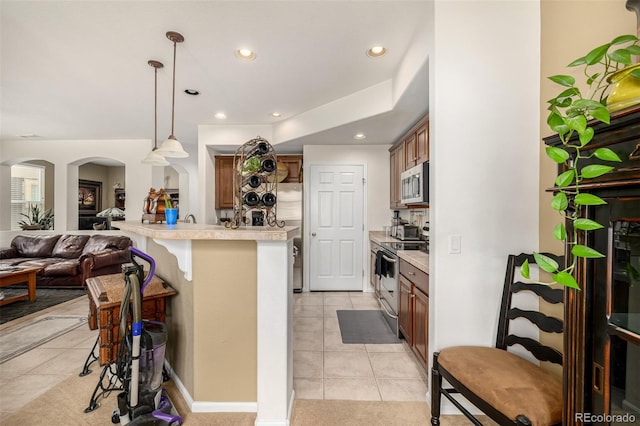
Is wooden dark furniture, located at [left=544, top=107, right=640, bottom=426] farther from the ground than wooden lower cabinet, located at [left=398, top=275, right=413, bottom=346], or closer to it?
farther from the ground

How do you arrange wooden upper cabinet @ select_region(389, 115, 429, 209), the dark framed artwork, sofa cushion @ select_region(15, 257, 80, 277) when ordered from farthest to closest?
the dark framed artwork < sofa cushion @ select_region(15, 257, 80, 277) < wooden upper cabinet @ select_region(389, 115, 429, 209)

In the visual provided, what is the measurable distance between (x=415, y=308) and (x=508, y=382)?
1.02 metres

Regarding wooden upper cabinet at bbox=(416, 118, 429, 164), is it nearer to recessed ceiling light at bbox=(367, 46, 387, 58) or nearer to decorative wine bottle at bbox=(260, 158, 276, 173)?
recessed ceiling light at bbox=(367, 46, 387, 58)

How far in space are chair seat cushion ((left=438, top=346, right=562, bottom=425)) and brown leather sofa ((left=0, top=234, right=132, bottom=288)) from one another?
16.0 feet

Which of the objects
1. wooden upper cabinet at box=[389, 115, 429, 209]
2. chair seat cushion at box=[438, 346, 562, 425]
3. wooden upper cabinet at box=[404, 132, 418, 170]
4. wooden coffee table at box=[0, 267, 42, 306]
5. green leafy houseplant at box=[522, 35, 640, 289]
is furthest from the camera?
wooden coffee table at box=[0, 267, 42, 306]

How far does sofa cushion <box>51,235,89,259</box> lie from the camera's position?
483 cm

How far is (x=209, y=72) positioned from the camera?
2742 millimetres

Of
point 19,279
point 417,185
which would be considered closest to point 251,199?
point 417,185

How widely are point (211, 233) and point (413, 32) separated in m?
2.10

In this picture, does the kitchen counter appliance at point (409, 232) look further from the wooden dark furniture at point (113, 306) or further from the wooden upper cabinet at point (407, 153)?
the wooden dark furniture at point (113, 306)

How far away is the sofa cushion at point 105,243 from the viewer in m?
4.73

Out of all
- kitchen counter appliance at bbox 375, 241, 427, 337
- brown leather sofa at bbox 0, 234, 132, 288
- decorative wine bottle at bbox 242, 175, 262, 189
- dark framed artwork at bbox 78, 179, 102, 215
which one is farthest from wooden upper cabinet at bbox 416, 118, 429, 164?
dark framed artwork at bbox 78, 179, 102, 215

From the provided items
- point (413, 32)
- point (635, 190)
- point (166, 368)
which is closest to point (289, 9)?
point (413, 32)

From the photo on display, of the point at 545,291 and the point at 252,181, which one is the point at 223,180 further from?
the point at 545,291
